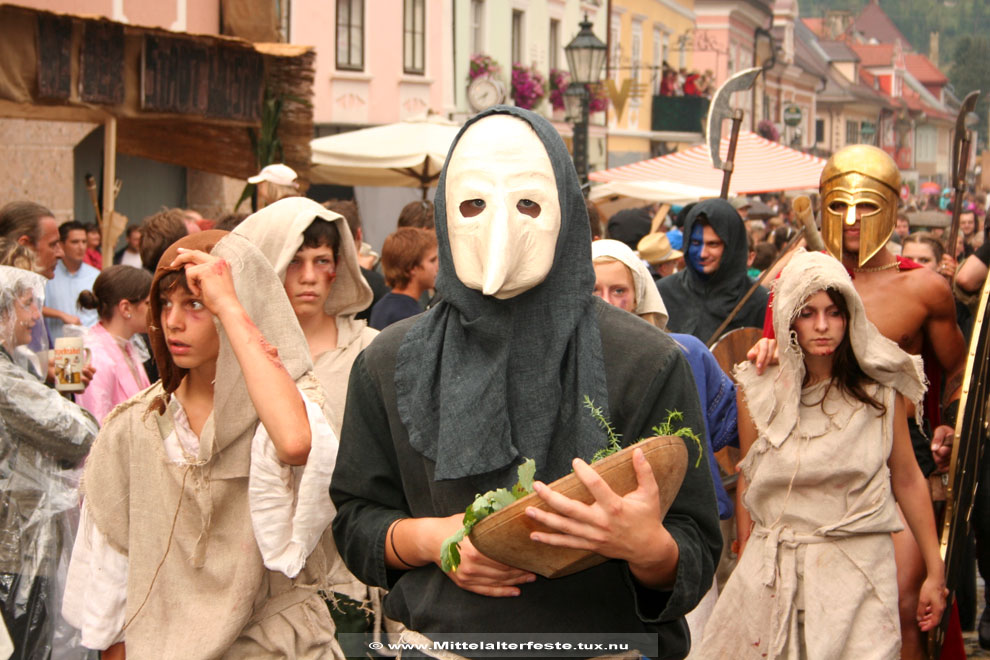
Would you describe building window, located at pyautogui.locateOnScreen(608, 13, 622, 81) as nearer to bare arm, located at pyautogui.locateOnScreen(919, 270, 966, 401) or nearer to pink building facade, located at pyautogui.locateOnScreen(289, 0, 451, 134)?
pink building facade, located at pyautogui.locateOnScreen(289, 0, 451, 134)

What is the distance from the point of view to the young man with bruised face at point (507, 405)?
7.98ft

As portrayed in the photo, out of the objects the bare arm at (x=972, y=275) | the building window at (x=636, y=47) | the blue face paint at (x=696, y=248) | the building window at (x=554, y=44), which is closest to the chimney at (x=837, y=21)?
the building window at (x=636, y=47)

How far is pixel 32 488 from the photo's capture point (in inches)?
186

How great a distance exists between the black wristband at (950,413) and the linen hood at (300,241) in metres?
2.42

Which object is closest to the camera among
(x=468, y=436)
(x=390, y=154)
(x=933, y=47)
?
(x=468, y=436)

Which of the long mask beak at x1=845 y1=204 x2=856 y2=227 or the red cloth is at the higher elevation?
the long mask beak at x1=845 y1=204 x2=856 y2=227

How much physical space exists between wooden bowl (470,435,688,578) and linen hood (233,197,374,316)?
7.71ft

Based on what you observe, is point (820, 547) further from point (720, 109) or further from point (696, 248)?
point (720, 109)

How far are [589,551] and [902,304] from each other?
325 centimetres

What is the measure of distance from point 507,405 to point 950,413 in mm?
3477

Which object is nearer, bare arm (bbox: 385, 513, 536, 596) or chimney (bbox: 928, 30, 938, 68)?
bare arm (bbox: 385, 513, 536, 596)

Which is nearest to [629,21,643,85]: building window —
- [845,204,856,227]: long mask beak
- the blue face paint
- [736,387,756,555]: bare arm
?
the blue face paint

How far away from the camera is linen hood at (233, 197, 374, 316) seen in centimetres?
457

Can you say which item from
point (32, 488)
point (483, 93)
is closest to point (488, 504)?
A: point (32, 488)
